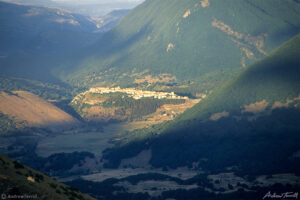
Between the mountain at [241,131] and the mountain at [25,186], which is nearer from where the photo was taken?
the mountain at [25,186]

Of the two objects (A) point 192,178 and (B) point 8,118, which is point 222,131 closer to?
(A) point 192,178

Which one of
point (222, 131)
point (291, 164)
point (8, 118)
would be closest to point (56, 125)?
point (8, 118)

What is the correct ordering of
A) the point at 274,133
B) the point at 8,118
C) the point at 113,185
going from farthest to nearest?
the point at 8,118, the point at 274,133, the point at 113,185

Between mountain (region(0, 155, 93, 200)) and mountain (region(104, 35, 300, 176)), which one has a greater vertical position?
mountain (region(104, 35, 300, 176))

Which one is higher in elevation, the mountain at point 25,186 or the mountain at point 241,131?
the mountain at point 241,131

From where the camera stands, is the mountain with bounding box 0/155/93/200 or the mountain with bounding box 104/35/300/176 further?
the mountain with bounding box 104/35/300/176
